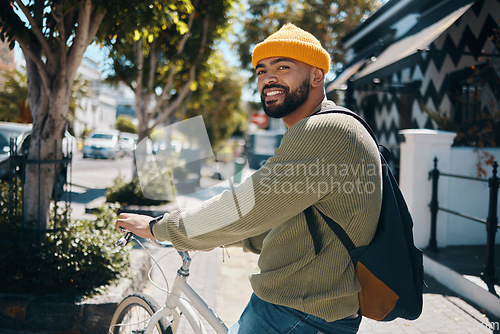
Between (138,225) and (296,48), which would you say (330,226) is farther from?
(138,225)

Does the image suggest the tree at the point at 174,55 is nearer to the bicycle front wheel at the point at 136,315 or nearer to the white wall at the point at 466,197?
the white wall at the point at 466,197

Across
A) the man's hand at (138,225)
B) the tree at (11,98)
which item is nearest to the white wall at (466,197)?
the man's hand at (138,225)

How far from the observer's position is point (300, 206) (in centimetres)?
155

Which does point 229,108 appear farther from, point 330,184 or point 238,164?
point 330,184

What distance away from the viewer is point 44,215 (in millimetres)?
4199

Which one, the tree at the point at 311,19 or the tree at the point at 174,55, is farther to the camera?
the tree at the point at 311,19

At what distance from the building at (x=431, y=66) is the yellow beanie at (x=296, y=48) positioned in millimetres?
5259

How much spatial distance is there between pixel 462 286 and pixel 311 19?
40.4ft

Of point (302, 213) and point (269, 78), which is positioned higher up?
point (269, 78)

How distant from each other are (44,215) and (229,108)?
2466cm

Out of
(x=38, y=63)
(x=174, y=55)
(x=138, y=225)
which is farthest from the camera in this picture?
(x=174, y=55)

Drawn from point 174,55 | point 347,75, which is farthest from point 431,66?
point 174,55

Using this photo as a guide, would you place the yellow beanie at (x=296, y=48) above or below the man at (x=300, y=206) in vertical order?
above

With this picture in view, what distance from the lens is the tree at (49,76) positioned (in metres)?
4.09
